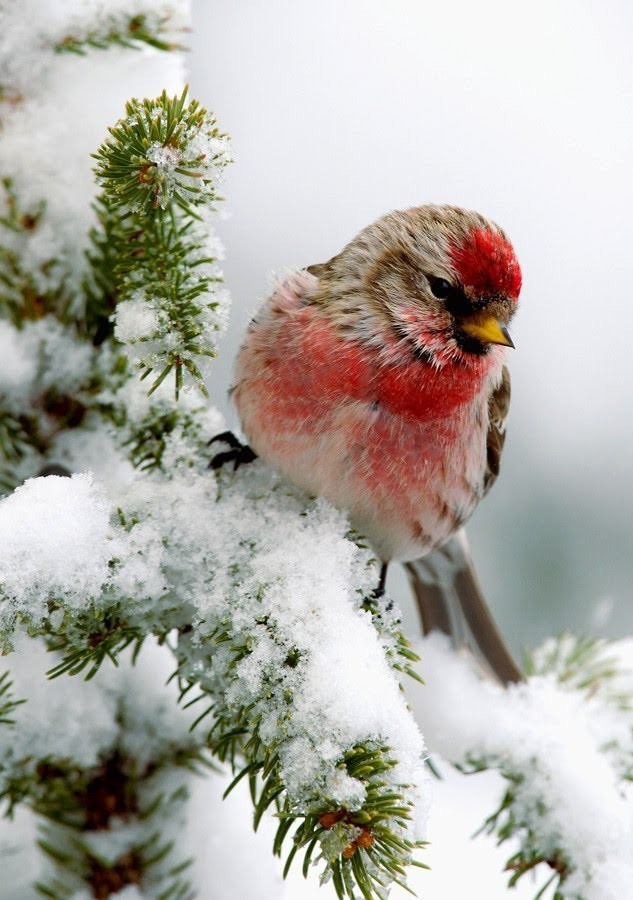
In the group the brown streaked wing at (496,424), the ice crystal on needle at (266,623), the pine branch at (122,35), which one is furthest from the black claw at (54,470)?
the brown streaked wing at (496,424)

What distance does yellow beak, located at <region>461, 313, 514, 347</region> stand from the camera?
4.00 feet

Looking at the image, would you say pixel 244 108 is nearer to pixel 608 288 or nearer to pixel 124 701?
pixel 608 288

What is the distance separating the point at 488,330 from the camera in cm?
123

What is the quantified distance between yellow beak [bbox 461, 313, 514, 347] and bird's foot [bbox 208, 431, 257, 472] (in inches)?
13.2

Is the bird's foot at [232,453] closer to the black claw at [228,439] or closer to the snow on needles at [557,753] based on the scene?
the black claw at [228,439]

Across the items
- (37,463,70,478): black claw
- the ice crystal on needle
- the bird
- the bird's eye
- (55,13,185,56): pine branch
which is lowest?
the ice crystal on needle

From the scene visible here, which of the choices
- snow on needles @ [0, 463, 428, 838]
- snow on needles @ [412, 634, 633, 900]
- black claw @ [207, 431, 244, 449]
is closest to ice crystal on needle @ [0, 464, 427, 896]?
snow on needles @ [0, 463, 428, 838]

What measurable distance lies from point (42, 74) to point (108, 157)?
0.37m

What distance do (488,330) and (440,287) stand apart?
0.31 feet

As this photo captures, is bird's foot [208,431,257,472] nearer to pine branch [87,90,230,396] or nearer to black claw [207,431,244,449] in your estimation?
black claw [207,431,244,449]

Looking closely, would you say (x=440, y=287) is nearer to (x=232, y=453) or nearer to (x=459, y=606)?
(x=232, y=453)

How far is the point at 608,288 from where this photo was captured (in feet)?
8.86

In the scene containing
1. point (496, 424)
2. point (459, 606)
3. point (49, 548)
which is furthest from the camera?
point (459, 606)

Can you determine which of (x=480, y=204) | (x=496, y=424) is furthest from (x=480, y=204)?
(x=496, y=424)
